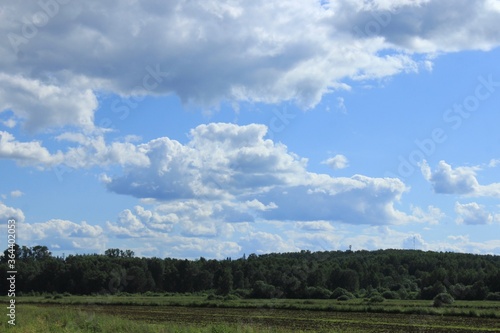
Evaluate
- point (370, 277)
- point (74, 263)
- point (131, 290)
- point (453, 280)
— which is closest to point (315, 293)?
point (453, 280)

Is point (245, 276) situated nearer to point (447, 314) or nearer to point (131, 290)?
point (131, 290)

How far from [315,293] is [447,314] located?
4521 centimetres

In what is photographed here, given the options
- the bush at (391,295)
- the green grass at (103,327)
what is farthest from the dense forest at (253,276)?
the green grass at (103,327)

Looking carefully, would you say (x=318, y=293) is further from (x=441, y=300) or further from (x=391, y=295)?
(x=441, y=300)

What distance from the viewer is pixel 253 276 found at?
136 meters

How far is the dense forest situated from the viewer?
4186 inches

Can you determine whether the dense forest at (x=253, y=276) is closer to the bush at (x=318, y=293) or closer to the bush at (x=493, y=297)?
the bush at (x=318, y=293)

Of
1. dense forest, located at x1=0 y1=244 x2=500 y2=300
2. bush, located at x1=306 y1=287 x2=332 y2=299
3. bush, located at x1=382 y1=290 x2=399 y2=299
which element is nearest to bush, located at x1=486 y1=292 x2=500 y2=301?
dense forest, located at x1=0 y1=244 x2=500 y2=300

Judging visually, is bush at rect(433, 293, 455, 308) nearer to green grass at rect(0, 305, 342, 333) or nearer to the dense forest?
the dense forest

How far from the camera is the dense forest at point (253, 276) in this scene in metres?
106

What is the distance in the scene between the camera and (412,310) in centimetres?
5969

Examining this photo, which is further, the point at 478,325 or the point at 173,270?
the point at 173,270

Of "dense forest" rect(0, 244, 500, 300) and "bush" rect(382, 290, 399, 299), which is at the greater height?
"dense forest" rect(0, 244, 500, 300)

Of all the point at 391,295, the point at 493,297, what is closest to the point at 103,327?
the point at 493,297
